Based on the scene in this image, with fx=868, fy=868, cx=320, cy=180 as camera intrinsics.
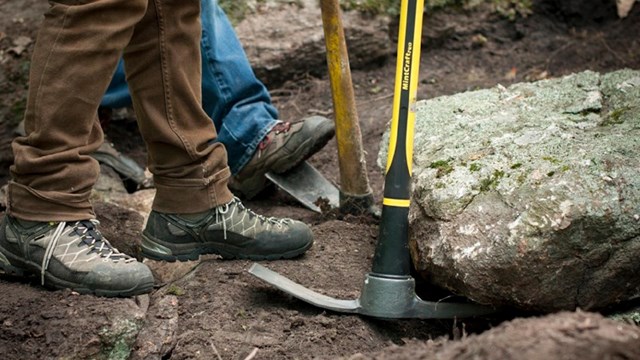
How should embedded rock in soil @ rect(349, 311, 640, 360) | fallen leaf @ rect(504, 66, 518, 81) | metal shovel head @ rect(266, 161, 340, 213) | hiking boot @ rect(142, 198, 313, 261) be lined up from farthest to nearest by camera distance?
fallen leaf @ rect(504, 66, 518, 81)
metal shovel head @ rect(266, 161, 340, 213)
hiking boot @ rect(142, 198, 313, 261)
embedded rock in soil @ rect(349, 311, 640, 360)

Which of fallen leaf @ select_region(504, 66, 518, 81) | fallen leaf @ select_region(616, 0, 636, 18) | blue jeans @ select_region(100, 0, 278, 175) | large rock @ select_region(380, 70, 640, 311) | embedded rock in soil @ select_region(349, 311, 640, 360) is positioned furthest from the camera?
fallen leaf @ select_region(616, 0, 636, 18)

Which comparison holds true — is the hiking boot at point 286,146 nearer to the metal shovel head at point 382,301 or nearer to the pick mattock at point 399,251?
the pick mattock at point 399,251

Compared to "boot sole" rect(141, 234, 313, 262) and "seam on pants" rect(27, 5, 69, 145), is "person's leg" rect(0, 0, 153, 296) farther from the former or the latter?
"boot sole" rect(141, 234, 313, 262)

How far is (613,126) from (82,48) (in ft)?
5.43

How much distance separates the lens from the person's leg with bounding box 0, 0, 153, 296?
223 centimetres

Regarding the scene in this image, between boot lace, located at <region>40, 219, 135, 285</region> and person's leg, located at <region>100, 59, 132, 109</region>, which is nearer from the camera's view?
boot lace, located at <region>40, 219, 135, 285</region>

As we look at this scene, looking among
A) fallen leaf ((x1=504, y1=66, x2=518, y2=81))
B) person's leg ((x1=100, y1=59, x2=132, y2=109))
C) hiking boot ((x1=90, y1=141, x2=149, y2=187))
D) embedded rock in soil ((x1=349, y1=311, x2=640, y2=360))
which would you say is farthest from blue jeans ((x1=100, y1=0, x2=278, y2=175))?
embedded rock in soil ((x1=349, y1=311, x2=640, y2=360))

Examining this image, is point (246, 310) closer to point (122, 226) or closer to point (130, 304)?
point (130, 304)

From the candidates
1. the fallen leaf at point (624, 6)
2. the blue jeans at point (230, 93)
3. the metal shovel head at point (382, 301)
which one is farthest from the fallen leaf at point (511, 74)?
the metal shovel head at point (382, 301)

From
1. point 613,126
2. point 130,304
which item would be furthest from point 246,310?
point 613,126

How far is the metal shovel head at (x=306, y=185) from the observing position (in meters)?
3.51

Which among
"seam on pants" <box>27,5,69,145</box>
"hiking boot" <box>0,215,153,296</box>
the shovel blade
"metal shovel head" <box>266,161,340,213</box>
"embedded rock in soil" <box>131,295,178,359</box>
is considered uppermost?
"seam on pants" <box>27,5,69,145</box>

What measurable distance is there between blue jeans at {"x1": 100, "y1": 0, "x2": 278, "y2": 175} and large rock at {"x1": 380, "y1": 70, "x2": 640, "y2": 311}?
0.81m

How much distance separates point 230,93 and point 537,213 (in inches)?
56.6
